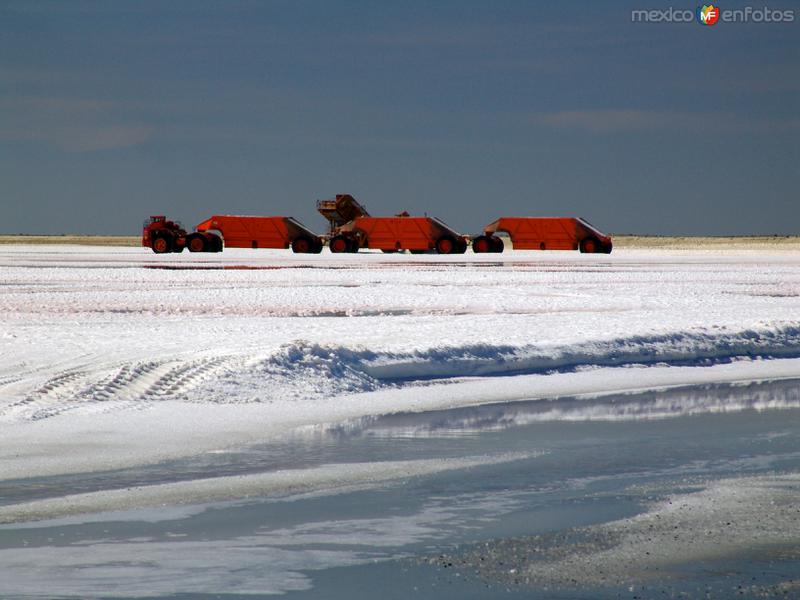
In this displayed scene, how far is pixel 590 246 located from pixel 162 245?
2179 cm

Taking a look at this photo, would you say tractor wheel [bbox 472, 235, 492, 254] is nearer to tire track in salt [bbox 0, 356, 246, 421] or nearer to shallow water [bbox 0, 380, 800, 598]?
tire track in salt [bbox 0, 356, 246, 421]

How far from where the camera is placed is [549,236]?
64.7 m

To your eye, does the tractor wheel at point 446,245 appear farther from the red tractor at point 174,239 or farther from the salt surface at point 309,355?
the salt surface at point 309,355

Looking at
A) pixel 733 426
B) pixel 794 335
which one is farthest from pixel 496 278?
pixel 733 426

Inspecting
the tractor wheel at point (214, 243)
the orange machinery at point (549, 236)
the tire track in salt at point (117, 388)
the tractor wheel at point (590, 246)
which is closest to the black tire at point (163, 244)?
the tractor wheel at point (214, 243)

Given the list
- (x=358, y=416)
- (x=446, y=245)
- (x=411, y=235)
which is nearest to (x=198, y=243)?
(x=411, y=235)

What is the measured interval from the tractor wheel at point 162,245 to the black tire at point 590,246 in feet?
69.1

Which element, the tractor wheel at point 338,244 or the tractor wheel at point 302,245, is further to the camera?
the tractor wheel at point 338,244

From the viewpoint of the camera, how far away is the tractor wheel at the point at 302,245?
6119 centimetres

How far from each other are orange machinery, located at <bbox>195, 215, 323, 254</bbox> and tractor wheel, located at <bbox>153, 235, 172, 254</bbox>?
362 centimetres

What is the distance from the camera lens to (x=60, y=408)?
9.67m

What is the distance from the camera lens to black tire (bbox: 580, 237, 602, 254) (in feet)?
211

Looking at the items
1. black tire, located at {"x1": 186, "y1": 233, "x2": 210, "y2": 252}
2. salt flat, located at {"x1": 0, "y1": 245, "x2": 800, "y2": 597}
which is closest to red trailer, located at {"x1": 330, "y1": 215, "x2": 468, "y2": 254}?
black tire, located at {"x1": 186, "y1": 233, "x2": 210, "y2": 252}

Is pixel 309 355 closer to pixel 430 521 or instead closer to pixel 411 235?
pixel 430 521
